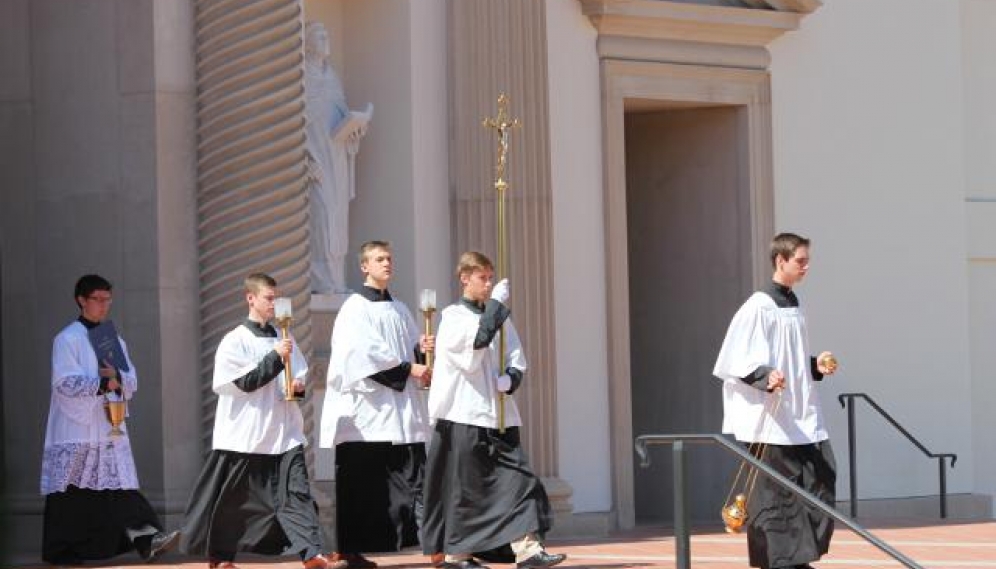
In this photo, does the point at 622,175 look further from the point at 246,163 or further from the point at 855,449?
the point at 246,163

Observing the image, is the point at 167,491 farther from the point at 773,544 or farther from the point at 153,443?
the point at 773,544

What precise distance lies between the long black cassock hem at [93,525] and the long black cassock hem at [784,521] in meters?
3.40

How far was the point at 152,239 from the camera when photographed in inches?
468

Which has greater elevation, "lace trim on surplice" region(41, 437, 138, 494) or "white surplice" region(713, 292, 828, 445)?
"white surplice" region(713, 292, 828, 445)

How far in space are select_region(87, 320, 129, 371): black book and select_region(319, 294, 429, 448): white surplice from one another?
1186mm

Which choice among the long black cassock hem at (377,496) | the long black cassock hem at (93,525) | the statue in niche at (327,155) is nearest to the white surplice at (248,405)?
the long black cassock hem at (377,496)

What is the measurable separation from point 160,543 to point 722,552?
368cm

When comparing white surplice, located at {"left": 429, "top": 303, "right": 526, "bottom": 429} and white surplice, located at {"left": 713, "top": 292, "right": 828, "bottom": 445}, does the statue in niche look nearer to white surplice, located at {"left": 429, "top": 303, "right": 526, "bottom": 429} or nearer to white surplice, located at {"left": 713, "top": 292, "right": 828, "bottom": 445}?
white surplice, located at {"left": 429, "top": 303, "right": 526, "bottom": 429}

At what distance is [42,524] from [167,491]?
732mm

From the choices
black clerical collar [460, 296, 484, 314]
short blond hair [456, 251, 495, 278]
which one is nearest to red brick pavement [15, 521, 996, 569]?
black clerical collar [460, 296, 484, 314]

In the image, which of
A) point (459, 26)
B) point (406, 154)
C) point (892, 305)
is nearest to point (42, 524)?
point (406, 154)

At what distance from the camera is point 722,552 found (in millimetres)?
12688

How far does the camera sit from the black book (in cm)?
1104

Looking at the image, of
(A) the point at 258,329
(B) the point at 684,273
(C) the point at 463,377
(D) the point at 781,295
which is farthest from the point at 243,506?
(B) the point at 684,273
